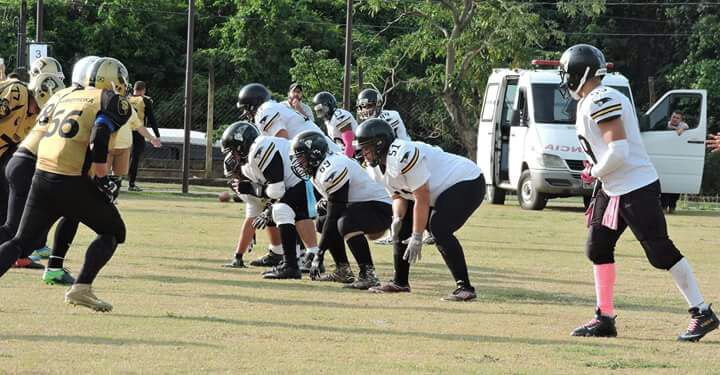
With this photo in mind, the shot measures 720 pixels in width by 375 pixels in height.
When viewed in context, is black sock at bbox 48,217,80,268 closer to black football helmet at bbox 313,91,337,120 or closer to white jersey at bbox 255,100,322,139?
white jersey at bbox 255,100,322,139

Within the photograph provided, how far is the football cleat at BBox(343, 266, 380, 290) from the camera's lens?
1182 centimetres

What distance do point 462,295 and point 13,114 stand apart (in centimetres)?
444

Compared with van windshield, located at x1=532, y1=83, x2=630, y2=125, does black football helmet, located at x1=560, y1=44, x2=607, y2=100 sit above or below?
above

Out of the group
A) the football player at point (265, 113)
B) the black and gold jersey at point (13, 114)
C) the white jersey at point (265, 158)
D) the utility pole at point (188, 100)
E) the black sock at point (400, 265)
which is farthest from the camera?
the utility pole at point (188, 100)

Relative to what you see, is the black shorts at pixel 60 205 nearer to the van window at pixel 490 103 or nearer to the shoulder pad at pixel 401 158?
the shoulder pad at pixel 401 158

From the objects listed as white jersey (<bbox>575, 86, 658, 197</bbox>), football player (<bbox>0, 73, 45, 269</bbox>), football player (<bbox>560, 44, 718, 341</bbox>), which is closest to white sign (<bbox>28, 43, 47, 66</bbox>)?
football player (<bbox>0, 73, 45, 269</bbox>)

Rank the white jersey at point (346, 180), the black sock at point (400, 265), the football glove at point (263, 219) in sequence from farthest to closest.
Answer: the football glove at point (263, 219), the white jersey at point (346, 180), the black sock at point (400, 265)

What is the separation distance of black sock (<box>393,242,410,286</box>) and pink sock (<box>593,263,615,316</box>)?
8.08 ft

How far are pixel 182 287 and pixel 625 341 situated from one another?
406cm

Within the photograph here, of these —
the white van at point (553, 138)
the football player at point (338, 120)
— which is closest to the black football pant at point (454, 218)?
the football player at point (338, 120)

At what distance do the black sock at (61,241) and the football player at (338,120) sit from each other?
512 centimetres

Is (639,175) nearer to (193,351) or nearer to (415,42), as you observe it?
(193,351)

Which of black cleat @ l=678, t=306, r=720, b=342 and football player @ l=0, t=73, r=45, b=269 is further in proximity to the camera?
football player @ l=0, t=73, r=45, b=269

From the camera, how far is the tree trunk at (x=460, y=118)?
1394 inches
